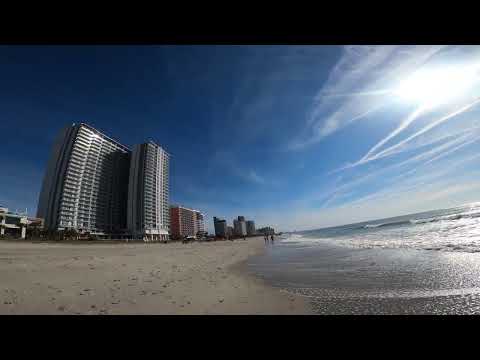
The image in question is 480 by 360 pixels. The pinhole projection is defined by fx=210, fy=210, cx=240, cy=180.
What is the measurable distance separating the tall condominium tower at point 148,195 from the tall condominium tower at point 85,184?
449 inches

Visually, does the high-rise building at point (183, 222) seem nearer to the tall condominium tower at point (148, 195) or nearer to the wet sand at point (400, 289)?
the tall condominium tower at point (148, 195)

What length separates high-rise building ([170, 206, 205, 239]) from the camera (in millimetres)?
138625

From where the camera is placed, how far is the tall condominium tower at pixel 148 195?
93.8 m

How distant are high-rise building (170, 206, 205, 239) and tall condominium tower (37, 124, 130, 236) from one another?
39.2 m

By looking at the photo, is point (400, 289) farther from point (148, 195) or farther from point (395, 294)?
point (148, 195)

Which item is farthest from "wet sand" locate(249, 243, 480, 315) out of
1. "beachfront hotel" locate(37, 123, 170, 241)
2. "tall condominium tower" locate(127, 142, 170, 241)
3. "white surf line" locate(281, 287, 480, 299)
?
"tall condominium tower" locate(127, 142, 170, 241)

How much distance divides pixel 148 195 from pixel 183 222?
55425 millimetres

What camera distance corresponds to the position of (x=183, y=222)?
148 m

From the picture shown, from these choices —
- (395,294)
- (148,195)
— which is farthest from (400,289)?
(148,195)

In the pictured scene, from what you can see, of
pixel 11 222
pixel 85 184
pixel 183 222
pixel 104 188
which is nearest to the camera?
pixel 11 222
